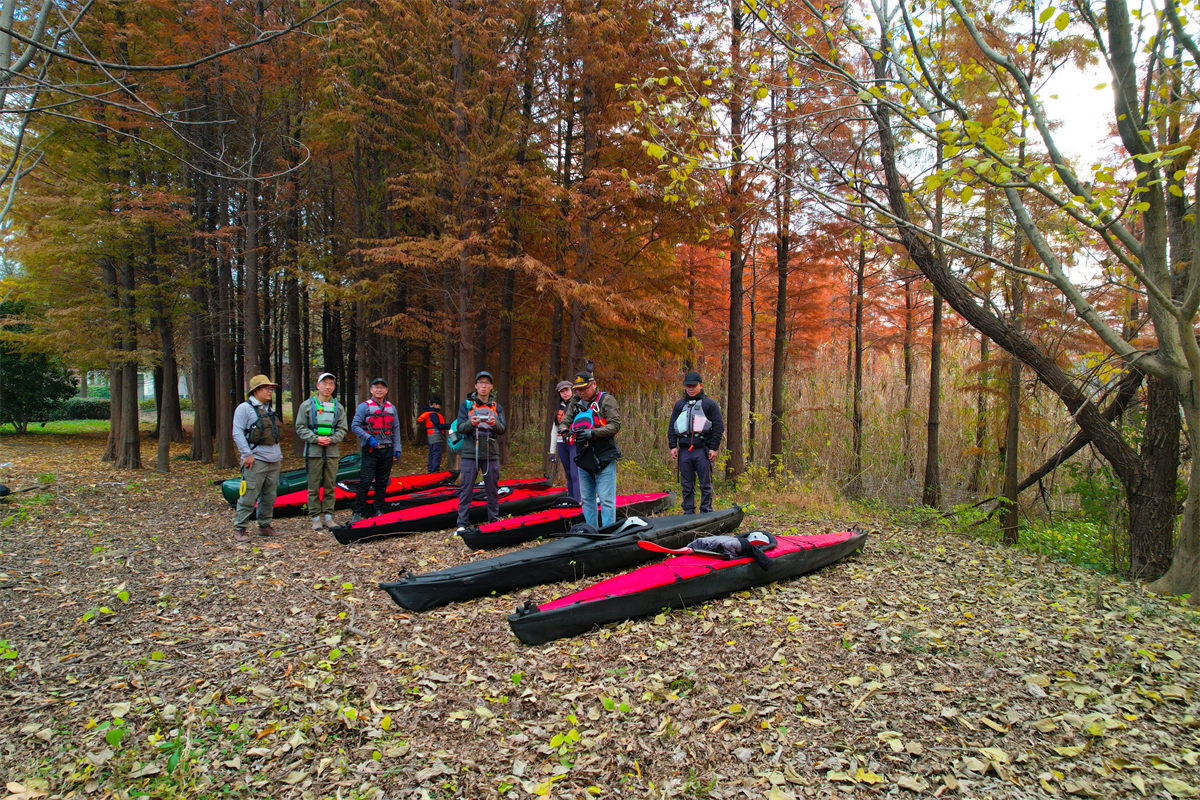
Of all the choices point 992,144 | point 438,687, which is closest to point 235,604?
point 438,687

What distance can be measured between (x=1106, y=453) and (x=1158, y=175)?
9.59 feet

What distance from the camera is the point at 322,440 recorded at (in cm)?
726

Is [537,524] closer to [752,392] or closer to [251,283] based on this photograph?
[251,283]

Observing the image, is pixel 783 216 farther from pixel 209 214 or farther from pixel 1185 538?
pixel 209 214

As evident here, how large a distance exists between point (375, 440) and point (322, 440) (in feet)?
2.16

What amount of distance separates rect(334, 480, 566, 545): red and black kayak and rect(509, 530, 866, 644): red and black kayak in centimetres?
302

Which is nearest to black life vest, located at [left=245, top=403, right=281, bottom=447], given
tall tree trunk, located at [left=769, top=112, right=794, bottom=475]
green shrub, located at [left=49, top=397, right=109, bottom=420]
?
tall tree trunk, located at [left=769, top=112, right=794, bottom=475]

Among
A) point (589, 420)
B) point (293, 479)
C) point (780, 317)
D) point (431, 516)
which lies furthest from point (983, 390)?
point (293, 479)

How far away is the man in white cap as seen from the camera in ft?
23.7

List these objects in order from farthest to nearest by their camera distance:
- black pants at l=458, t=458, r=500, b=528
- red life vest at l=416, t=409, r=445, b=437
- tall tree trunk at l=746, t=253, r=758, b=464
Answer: tall tree trunk at l=746, t=253, r=758, b=464 < red life vest at l=416, t=409, r=445, b=437 < black pants at l=458, t=458, r=500, b=528

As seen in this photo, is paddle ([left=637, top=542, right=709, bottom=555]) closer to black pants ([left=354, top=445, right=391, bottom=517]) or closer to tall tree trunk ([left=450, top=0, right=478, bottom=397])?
black pants ([left=354, top=445, right=391, bottom=517])

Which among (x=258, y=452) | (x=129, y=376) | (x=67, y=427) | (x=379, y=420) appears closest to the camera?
(x=258, y=452)

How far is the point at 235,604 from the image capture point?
4.93 m

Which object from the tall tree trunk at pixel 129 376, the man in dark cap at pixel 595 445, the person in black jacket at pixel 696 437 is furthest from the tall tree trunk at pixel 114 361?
the person in black jacket at pixel 696 437
